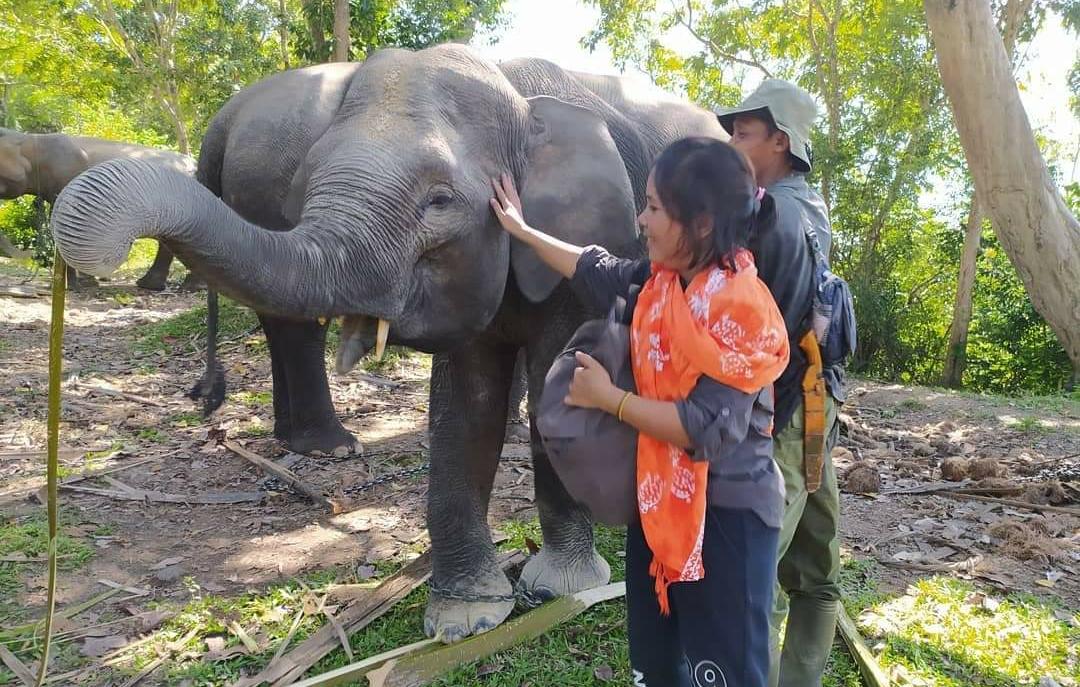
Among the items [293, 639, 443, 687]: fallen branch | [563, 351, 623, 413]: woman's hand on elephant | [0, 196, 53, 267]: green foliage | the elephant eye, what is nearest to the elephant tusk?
the elephant eye

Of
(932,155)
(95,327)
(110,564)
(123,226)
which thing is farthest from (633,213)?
(932,155)

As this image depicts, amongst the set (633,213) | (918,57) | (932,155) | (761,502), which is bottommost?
(761,502)

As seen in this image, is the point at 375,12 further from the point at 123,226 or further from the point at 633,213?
the point at 123,226

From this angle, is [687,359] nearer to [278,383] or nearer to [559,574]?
[559,574]

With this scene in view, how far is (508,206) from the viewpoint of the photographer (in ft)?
9.04

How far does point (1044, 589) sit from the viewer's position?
3.91 meters

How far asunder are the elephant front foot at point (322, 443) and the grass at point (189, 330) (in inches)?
150

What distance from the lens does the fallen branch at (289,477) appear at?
4.82m

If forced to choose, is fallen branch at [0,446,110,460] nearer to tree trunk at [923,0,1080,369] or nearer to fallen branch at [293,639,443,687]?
fallen branch at [293,639,443,687]

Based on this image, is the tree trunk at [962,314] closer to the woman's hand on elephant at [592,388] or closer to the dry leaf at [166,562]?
the dry leaf at [166,562]

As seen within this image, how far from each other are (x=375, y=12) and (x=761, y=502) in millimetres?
8953

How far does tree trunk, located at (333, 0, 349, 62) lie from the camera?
27.6 feet

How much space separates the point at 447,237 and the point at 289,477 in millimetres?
2999

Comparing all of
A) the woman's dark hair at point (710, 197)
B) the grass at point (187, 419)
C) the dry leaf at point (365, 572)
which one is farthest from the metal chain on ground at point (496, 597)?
the grass at point (187, 419)
